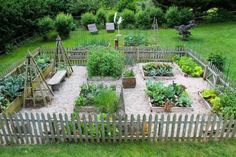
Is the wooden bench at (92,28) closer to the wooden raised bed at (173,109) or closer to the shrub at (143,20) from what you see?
the shrub at (143,20)

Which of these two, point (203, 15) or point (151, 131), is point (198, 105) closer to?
point (151, 131)

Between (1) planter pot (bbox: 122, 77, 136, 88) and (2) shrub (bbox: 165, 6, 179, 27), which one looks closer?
(1) planter pot (bbox: 122, 77, 136, 88)

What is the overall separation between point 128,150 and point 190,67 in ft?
21.5

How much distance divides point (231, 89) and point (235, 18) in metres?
17.7

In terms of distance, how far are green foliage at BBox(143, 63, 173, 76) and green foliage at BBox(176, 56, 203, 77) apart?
0.74 m

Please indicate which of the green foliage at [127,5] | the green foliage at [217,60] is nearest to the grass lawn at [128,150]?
the green foliage at [217,60]

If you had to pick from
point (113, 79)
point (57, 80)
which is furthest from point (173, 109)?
point (57, 80)

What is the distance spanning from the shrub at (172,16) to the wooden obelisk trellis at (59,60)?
1296 centimetres

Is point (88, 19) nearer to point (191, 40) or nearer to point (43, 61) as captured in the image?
point (191, 40)

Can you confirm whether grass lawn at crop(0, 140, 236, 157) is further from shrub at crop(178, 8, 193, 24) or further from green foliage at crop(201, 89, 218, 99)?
shrub at crop(178, 8, 193, 24)

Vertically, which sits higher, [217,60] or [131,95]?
[217,60]

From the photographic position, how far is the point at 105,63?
431 inches

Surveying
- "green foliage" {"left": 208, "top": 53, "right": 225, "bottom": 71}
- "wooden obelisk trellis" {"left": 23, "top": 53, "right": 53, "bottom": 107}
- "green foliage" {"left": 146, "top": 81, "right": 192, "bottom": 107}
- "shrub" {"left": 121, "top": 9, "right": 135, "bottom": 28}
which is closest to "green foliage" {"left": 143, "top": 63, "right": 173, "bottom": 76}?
"green foliage" {"left": 146, "top": 81, "right": 192, "bottom": 107}

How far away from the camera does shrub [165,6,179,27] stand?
71.3ft
